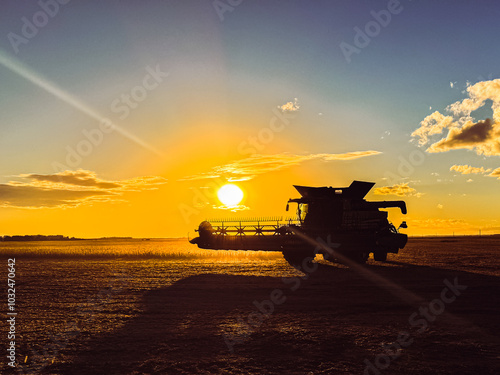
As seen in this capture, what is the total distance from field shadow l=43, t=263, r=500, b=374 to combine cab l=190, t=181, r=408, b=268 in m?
8.16

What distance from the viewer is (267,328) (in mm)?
9766

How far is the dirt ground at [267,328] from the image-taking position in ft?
23.7

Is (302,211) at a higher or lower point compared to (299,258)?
higher

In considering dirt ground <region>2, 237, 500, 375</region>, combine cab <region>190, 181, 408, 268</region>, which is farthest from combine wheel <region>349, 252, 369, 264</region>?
dirt ground <region>2, 237, 500, 375</region>

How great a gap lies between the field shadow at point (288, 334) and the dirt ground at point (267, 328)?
0.02 m

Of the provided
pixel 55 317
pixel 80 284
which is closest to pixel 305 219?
pixel 80 284

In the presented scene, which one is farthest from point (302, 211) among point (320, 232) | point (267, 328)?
point (267, 328)

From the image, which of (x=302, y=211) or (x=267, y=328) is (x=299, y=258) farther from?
(x=267, y=328)

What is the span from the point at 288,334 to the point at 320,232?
600 inches

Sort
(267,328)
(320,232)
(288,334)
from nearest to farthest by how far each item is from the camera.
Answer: (288,334) → (267,328) → (320,232)

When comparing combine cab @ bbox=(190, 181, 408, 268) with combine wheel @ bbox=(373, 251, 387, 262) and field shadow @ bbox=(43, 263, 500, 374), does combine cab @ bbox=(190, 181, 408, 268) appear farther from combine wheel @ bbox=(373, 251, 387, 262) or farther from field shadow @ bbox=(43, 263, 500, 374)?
field shadow @ bbox=(43, 263, 500, 374)

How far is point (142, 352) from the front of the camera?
7.91m

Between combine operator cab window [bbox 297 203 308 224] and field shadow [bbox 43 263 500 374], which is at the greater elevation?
combine operator cab window [bbox 297 203 308 224]

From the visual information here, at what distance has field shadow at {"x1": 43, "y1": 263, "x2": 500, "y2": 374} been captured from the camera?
7.14 m
